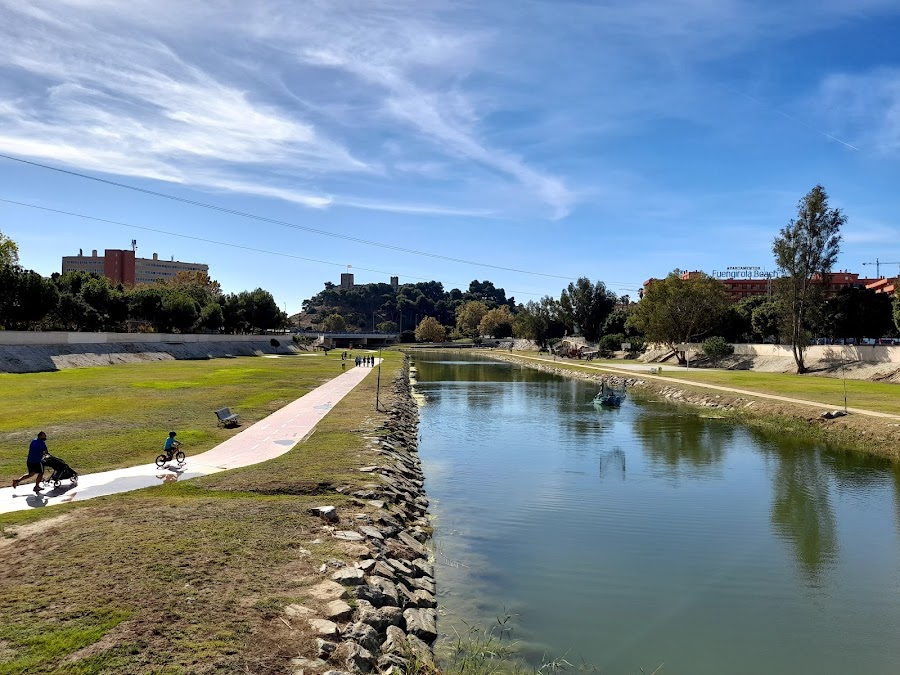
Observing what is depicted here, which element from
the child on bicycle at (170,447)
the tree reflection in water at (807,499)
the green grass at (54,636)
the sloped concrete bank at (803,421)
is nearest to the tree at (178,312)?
the sloped concrete bank at (803,421)

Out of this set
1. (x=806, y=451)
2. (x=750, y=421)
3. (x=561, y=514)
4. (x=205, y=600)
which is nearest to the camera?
(x=205, y=600)

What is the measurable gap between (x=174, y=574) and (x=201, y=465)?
11173 mm

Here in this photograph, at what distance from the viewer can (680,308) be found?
324 ft

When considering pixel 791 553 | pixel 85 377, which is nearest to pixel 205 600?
pixel 791 553

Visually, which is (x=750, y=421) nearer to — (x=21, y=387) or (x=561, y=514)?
(x=561, y=514)

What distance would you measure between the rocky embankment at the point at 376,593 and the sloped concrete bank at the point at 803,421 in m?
25.8

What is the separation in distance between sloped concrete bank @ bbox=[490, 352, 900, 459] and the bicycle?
3207 centimetres

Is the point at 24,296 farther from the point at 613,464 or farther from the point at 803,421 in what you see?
the point at 803,421

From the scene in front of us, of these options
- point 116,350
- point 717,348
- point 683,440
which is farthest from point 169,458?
point 717,348

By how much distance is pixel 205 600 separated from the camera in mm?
10625

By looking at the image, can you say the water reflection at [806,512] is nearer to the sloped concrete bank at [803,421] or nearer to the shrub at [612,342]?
the sloped concrete bank at [803,421]

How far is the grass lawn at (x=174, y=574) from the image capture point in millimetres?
8883

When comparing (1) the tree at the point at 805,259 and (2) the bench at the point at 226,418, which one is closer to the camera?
(2) the bench at the point at 226,418

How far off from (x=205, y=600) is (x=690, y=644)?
9.27m
